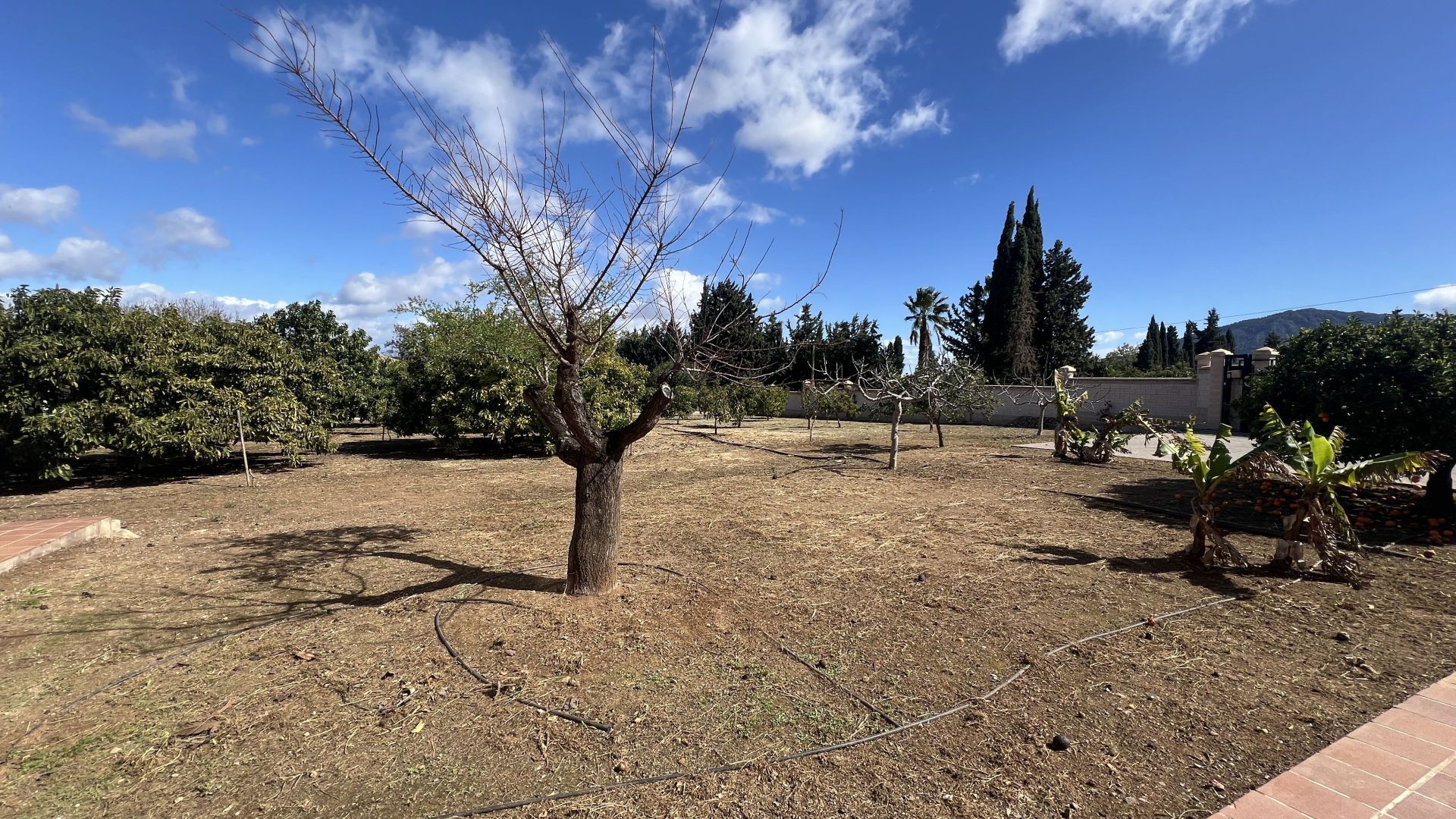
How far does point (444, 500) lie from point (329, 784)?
6.59 m

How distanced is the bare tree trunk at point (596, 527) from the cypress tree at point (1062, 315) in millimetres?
36554

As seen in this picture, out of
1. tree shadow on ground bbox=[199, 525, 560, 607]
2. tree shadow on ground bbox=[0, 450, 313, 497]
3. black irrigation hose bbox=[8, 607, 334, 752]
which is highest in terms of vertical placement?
tree shadow on ground bbox=[0, 450, 313, 497]

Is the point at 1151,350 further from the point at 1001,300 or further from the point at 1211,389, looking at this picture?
the point at 1211,389

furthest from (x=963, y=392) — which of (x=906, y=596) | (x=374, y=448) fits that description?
(x=374, y=448)

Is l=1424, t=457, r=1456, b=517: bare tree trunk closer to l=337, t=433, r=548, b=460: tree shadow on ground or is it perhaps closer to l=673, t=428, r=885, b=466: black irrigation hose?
l=673, t=428, r=885, b=466: black irrigation hose

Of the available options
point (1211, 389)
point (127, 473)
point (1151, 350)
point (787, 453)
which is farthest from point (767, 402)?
point (1151, 350)

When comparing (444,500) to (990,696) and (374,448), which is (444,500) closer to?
(990,696)

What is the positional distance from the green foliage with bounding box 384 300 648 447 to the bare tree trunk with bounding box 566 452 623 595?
8847 millimetres

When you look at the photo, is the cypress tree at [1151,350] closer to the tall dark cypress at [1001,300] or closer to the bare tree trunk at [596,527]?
the tall dark cypress at [1001,300]

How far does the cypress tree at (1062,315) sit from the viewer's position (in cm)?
3475

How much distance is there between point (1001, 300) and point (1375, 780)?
115ft

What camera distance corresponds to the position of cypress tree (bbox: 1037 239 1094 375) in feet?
114

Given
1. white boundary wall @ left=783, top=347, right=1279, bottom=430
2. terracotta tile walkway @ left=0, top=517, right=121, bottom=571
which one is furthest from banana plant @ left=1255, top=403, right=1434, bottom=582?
white boundary wall @ left=783, top=347, right=1279, bottom=430

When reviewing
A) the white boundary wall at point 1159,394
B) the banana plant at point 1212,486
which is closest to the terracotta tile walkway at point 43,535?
the banana plant at point 1212,486
